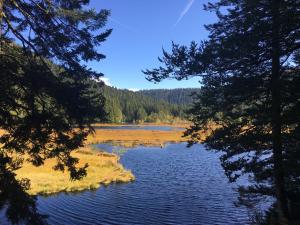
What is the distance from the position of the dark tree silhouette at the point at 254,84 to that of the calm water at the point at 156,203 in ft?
28.3

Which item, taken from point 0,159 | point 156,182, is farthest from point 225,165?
point 156,182

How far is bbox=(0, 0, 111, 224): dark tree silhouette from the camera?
1225 centimetres

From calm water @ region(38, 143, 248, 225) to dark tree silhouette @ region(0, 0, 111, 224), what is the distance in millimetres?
12196

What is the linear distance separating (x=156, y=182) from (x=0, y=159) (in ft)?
88.5

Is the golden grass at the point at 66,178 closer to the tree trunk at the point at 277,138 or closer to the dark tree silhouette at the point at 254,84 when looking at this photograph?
the dark tree silhouette at the point at 254,84

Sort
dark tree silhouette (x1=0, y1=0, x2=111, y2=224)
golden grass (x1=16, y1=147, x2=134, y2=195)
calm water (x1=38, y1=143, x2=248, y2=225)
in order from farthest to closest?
1. golden grass (x1=16, y1=147, x2=134, y2=195)
2. calm water (x1=38, y1=143, x2=248, y2=225)
3. dark tree silhouette (x1=0, y1=0, x2=111, y2=224)

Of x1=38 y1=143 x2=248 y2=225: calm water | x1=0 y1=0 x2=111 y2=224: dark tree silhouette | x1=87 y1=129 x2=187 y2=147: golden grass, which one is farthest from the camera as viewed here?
x1=87 y1=129 x2=187 y2=147: golden grass

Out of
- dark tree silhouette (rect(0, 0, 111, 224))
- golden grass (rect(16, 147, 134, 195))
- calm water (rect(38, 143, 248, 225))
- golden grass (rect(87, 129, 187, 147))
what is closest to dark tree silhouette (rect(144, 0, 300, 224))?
dark tree silhouette (rect(0, 0, 111, 224))

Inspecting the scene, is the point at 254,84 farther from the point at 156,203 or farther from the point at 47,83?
the point at 156,203

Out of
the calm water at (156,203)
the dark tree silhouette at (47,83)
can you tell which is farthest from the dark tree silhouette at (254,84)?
the calm water at (156,203)

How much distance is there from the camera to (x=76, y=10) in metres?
13.8

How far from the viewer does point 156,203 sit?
28.6m

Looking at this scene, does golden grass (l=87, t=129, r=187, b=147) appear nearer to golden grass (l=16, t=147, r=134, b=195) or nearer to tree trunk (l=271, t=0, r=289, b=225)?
golden grass (l=16, t=147, r=134, b=195)

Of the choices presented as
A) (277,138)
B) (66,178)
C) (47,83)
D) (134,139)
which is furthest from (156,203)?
(134,139)
